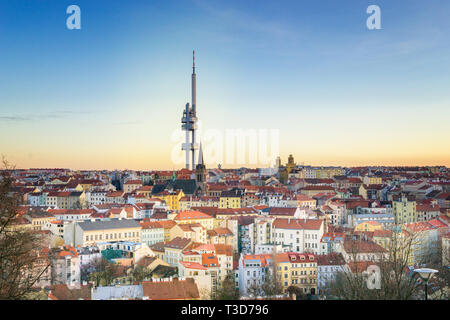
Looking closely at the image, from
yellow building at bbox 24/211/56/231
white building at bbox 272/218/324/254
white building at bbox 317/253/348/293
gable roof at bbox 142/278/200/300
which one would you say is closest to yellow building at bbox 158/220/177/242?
Result: white building at bbox 272/218/324/254

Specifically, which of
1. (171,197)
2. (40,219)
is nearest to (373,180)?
(171,197)

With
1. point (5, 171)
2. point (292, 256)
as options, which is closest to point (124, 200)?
point (292, 256)

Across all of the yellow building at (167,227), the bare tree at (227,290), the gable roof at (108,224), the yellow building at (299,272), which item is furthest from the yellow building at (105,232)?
the yellow building at (299,272)

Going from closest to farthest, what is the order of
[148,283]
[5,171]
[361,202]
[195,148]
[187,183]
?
1. [5,171]
2. [148,283]
3. [361,202]
4. [187,183]
5. [195,148]

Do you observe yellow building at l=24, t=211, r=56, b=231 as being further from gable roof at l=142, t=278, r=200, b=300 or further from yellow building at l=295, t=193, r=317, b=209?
yellow building at l=295, t=193, r=317, b=209

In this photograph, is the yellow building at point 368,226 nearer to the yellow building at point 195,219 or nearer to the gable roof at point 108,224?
the yellow building at point 195,219

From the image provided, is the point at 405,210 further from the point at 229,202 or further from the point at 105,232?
the point at 105,232
